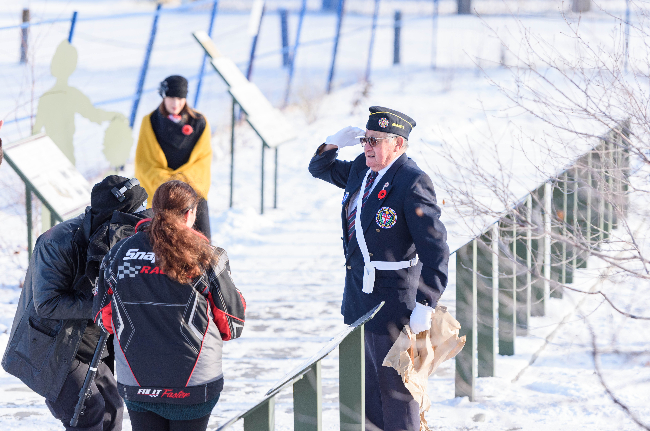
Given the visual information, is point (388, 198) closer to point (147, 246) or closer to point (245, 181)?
point (147, 246)

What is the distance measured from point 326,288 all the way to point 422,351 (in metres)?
3.46

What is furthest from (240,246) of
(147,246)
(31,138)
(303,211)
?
(147,246)

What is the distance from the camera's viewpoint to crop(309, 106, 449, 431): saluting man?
3.76 meters

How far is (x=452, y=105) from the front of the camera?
16.0 meters

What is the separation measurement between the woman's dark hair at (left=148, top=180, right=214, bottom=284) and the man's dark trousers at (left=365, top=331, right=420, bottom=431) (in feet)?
3.74

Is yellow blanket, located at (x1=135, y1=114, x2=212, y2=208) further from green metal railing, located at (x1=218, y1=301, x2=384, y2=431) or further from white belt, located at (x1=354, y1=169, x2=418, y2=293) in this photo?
green metal railing, located at (x1=218, y1=301, x2=384, y2=431)

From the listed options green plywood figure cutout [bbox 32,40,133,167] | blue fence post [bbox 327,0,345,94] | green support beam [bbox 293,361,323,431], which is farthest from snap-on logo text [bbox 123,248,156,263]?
blue fence post [bbox 327,0,345,94]

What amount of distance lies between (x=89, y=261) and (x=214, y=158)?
958 centimetres

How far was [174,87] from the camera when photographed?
6473mm

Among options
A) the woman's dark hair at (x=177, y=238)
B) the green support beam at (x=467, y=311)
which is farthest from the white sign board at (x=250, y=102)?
the woman's dark hair at (x=177, y=238)

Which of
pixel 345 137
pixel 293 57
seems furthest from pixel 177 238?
pixel 293 57

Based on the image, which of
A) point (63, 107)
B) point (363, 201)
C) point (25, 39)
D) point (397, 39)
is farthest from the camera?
point (397, 39)

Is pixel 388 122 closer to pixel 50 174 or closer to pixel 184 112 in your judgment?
pixel 184 112

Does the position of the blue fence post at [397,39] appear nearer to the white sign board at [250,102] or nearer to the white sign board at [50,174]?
the white sign board at [250,102]
